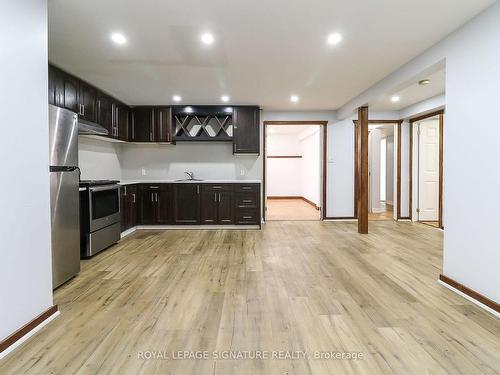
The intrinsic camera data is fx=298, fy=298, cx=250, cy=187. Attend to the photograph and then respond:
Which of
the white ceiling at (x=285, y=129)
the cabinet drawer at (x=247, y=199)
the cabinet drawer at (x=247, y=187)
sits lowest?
Result: the cabinet drawer at (x=247, y=199)

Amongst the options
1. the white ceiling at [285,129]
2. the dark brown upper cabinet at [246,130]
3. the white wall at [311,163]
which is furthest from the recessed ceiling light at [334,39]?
the white ceiling at [285,129]

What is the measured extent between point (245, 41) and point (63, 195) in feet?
7.55

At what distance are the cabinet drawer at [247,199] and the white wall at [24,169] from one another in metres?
3.66

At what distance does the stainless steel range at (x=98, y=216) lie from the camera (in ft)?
12.2

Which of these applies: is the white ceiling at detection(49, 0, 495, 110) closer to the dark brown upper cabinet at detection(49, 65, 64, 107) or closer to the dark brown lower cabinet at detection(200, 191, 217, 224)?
the dark brown upper cabinet at detection(49, 65, 64, 107)

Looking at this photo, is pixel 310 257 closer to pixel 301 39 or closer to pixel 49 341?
pixel 301 39

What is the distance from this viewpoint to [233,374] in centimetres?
158

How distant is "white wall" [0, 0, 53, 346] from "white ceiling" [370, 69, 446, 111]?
12.3 ft

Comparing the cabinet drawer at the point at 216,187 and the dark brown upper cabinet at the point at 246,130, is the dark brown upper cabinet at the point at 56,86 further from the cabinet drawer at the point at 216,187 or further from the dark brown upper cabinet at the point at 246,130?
the dark brown upper cabinet at the point at 246,130

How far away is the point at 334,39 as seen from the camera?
289cm

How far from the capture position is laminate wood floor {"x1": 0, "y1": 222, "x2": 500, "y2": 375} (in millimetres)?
1676

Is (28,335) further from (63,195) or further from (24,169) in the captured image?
(63,195)

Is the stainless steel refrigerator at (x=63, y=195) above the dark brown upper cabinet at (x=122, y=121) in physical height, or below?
below

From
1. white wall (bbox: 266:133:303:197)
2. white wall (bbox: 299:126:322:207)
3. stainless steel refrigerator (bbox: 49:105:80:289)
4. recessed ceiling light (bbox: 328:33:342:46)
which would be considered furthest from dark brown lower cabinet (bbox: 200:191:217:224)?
white wall (bbox: 266:133:303:197)
